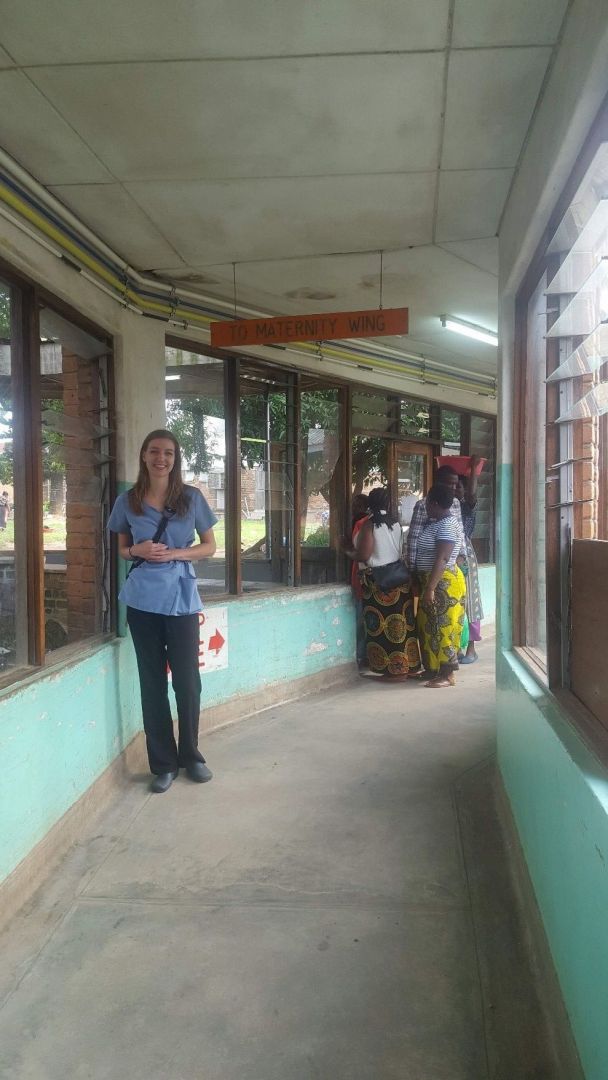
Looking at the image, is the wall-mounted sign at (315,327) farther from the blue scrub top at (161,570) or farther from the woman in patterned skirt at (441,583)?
the woman in patterned skirt at (441,583)

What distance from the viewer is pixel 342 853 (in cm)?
267

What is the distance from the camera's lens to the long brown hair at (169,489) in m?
3.20

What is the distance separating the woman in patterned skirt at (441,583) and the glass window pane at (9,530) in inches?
114

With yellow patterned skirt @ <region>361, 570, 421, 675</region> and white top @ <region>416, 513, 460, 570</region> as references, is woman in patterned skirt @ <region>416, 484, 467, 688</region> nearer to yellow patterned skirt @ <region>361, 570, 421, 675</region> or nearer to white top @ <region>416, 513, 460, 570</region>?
white top @ <region>416, 513, 460, 570</region>

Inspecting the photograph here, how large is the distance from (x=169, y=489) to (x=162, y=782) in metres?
1.35

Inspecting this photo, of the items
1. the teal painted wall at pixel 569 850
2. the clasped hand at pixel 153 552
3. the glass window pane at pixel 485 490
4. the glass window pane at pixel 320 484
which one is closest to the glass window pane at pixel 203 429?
the glass window pane at pixel 320 484

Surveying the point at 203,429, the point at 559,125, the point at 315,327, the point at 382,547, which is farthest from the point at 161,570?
the point at 382,547

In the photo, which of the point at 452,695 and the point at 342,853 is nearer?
the point at 342,853

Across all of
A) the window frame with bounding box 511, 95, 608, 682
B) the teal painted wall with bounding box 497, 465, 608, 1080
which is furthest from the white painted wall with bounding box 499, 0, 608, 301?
the teal painted wall with bounding box 497, 465, 608, 1080

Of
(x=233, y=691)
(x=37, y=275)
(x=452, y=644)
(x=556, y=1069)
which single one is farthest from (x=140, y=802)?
(x=452, y=644)

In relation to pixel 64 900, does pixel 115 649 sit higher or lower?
higher

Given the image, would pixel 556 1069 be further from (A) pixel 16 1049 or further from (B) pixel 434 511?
(B) pixel 434 511

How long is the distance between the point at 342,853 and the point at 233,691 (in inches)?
72.6

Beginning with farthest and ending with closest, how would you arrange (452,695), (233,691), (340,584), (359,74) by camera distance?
1. (340,584)
2. (452,695)
3. (233,691)
4. (359,74)
